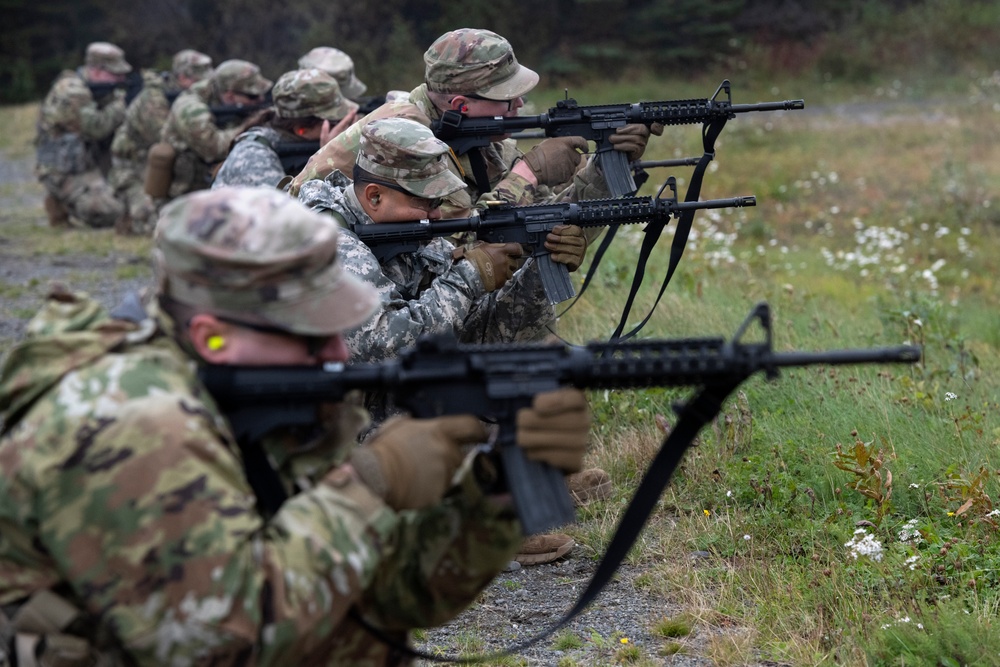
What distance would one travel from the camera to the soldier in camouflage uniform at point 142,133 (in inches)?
511

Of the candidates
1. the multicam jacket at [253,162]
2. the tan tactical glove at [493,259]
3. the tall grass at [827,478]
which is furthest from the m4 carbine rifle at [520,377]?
the multicam jacket at [253,162]

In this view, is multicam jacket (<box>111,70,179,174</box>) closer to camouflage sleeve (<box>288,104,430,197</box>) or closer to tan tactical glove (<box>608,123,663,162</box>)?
camouflage sleeve (<box>288,104,430,197</box>)

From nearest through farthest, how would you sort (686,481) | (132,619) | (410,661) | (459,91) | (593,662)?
(132,619), (410,661), (593,662), (686,481), (459,91)

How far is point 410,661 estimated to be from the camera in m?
2.70

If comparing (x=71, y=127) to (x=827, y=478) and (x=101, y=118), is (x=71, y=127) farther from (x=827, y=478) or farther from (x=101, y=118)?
(x=827, y=478)

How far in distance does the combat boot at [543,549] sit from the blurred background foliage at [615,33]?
2222 centimetres

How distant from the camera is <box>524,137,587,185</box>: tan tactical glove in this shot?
6.34 meters

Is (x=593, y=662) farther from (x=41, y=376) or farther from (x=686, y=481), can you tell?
(x=41, y=376)

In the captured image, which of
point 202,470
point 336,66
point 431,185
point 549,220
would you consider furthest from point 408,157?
point 336,66

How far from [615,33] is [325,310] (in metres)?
27.7

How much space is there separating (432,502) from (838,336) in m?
4.59

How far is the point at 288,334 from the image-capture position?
2.42m

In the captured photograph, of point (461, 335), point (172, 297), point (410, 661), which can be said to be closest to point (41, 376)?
point (172, 297)

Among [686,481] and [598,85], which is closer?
[686,481]
